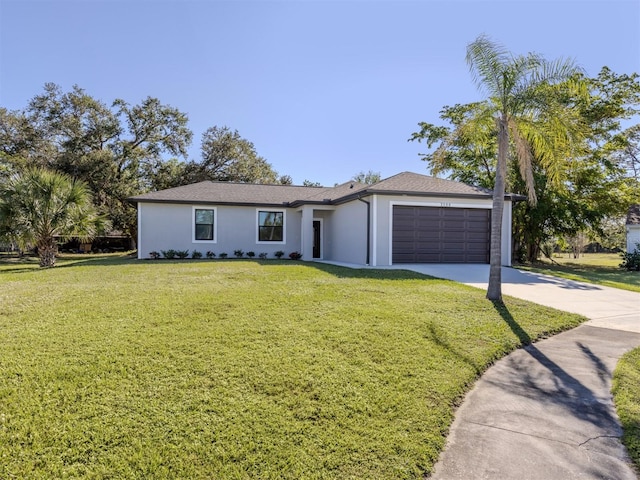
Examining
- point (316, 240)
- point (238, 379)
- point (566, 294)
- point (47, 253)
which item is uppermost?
point (316, 240)

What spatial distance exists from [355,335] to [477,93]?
6.93 metres

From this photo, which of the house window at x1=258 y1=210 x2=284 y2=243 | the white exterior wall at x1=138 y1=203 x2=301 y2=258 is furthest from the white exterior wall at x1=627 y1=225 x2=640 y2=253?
the house window at x1=258 y1=210 x2=284 y2=243

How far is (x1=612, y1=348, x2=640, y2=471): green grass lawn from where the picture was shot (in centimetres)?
317

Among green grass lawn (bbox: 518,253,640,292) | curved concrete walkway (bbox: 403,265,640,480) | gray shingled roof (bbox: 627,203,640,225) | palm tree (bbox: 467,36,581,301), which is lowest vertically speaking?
curved concrete walkway (bbox: 403,265,640,480)

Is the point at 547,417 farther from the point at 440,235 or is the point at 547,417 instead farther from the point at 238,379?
the point at 440,235

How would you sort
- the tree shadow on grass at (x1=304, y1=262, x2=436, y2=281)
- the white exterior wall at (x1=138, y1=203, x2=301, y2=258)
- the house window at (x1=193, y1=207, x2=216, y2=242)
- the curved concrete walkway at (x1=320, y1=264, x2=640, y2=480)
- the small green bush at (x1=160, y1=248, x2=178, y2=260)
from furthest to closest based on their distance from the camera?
the house window at (x1=193, y1=207, x2=216, y2=242), the white exterior wall at (x1=138, y1=203, x2=301, y2=258), the small green bush at (x1=160, y1=248, x2=178, y2=260), the tree shadow on grass at (x1=304, y1=262, x2=436, y2=281), the curved concrete walkway at (x1=320, y1=264, x2=640, y2=480)

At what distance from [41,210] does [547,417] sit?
15.4m

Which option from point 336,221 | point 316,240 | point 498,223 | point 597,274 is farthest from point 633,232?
point 498,223

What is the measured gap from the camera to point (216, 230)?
1766 centimetres

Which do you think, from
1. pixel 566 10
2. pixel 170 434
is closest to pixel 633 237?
pixel 566 10

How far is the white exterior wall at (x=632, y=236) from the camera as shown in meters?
21.0

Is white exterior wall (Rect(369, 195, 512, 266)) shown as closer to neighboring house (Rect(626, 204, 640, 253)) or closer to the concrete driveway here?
the concrete driveway

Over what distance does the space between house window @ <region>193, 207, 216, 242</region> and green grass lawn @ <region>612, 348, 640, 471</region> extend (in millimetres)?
15698

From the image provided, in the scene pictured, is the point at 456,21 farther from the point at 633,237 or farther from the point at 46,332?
the point at 633,237
